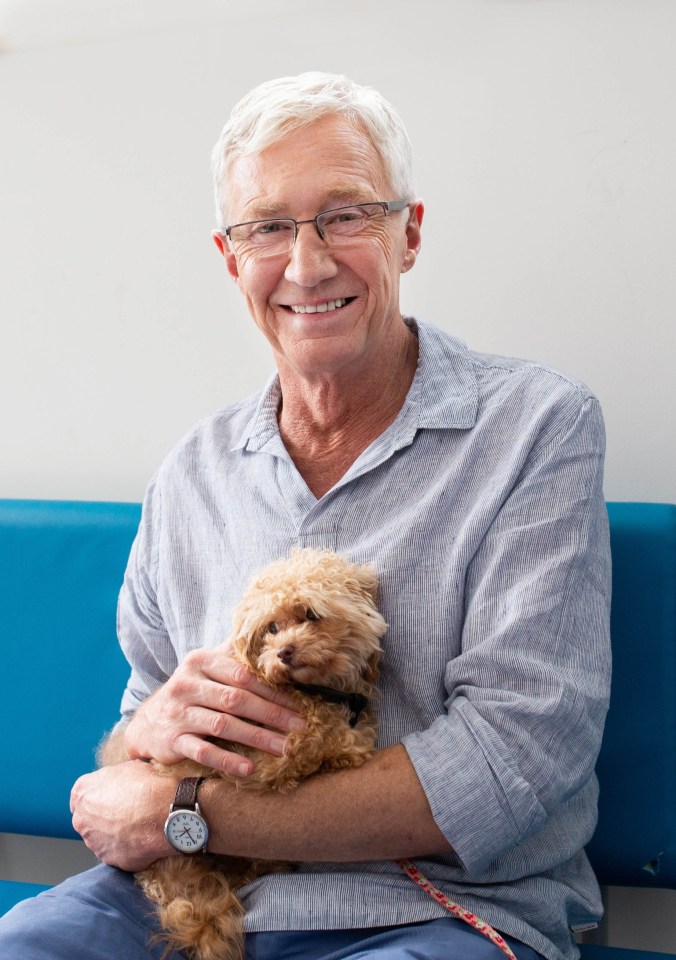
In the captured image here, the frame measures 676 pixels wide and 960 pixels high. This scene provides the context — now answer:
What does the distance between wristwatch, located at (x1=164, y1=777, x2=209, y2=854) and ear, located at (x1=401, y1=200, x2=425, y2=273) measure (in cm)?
Answer: 88

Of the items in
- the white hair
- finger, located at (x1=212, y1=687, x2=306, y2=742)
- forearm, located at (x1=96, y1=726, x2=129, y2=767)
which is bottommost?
forearm, located at (x1=96, y1=726, x2=129, y2=767)

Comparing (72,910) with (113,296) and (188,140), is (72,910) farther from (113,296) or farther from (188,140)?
(188,140)

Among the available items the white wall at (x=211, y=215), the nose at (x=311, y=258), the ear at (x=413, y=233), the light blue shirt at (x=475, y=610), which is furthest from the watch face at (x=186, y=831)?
the white wall at (x=211, y=215)

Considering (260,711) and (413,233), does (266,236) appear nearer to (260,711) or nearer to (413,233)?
(413,233)

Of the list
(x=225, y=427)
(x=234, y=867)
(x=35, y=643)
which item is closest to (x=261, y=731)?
(x=234, y=867)

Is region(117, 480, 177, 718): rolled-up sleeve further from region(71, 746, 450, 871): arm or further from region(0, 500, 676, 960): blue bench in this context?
region(71, 746, 450, 871): arm

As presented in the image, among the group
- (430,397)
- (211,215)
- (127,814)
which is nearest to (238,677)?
(127,814)

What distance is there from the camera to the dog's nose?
1.23m

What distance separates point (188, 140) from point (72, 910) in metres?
1.50

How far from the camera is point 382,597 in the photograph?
139 centimetres

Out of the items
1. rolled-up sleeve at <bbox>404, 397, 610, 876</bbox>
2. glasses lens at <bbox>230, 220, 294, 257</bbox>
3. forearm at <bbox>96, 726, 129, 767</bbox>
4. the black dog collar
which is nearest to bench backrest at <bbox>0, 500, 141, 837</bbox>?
forearm at <bbox>96, 726, 129, 767</bbox>

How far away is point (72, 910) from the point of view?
136cm

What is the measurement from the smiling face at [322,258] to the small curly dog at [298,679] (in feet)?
1.15

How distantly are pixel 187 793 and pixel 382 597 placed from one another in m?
0.38
